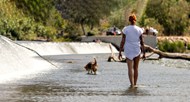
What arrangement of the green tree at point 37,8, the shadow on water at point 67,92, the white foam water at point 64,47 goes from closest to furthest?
the shadow on water at point 67,92, the white foam water at point 64,47, the green tree at point 37,8

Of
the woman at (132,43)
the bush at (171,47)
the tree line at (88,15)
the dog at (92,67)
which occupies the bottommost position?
the bush at (171,47)

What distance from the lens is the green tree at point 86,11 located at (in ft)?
347

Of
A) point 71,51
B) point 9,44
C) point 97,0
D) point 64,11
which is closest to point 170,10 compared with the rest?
point 97,0

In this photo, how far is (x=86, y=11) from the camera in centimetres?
10594

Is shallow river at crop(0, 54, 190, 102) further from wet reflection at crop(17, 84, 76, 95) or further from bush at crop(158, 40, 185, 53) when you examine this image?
bush at crop(158, 40, 185, 53)

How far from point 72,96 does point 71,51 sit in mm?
46303

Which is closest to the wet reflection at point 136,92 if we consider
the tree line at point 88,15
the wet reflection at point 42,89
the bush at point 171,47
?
the wet reflection at point 42,89

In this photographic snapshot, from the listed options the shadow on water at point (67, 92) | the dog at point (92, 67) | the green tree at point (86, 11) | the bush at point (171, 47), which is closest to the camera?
the shadow on water at point (67, 92)

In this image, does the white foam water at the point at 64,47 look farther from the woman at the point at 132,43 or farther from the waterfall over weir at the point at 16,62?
the woman at the point at 132,43

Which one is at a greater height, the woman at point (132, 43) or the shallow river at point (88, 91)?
the woman at point (132, 43)

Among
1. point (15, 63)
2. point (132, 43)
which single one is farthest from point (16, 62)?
point (132, 43)

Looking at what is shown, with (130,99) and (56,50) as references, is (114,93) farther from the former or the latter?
(56,50)

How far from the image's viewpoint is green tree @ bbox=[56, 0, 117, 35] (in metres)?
106

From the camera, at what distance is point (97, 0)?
106m
